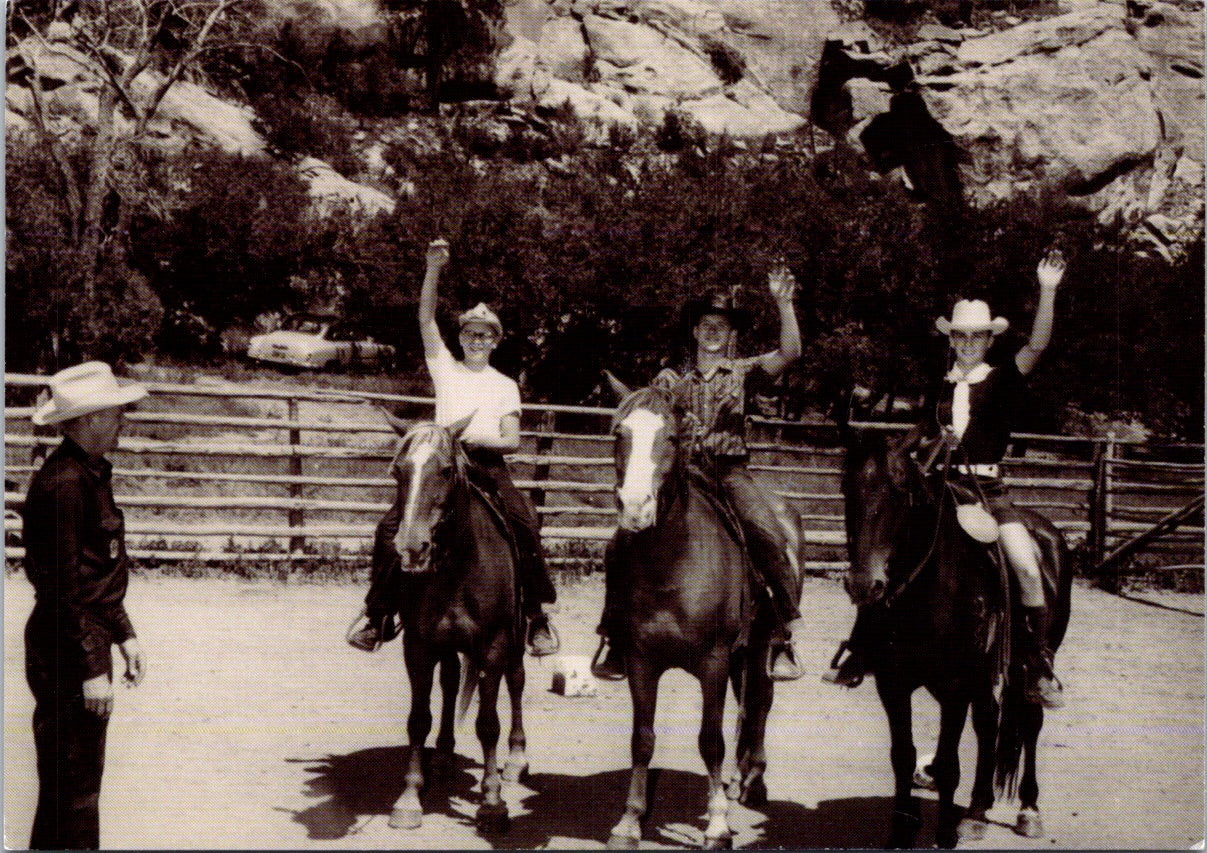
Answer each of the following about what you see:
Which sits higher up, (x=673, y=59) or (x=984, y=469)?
(x=673, y=59)

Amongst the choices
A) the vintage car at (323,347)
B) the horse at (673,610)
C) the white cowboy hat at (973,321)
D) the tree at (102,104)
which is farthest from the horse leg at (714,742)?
the vintage car at (323,347)

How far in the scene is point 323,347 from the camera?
1148 inches

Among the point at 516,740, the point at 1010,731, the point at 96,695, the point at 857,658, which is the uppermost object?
the point at 96,695

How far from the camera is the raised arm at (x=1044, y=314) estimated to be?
19.0ft

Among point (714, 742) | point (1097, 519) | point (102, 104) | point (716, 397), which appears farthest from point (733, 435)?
point (102, 104)

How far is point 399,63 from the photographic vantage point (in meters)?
47.3

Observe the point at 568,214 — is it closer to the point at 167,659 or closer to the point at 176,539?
the point at 176,539

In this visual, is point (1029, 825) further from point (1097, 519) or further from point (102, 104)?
point (102, 104)

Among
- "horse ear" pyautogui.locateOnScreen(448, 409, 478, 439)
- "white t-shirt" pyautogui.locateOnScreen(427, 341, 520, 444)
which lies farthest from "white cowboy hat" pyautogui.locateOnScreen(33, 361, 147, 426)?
"white t-shirt" pyautogui.locateOnScreen(427, 341, 520, 444)

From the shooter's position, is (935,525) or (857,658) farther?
(857,658)

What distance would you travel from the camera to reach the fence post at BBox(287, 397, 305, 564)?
1316 cm

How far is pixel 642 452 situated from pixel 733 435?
1108mm

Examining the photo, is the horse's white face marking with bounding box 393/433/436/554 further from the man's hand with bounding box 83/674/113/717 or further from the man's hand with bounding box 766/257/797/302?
the man's hand with bounding box 766/257/797/302

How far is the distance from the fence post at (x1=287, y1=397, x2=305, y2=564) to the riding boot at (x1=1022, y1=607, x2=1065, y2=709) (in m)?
8.70
